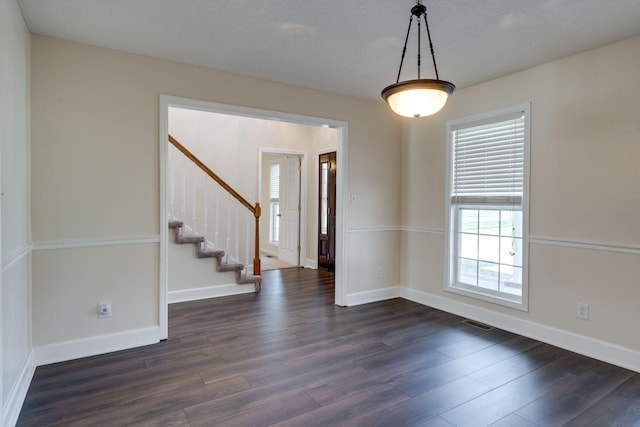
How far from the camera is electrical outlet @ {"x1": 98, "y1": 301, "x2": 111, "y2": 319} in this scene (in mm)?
2930

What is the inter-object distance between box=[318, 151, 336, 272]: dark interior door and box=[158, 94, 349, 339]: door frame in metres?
1.80

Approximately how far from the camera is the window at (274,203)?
8164mm

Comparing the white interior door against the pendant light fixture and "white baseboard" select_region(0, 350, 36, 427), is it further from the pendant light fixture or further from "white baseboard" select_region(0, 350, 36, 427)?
the pendant light fixture

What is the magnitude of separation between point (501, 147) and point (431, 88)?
6.82ft

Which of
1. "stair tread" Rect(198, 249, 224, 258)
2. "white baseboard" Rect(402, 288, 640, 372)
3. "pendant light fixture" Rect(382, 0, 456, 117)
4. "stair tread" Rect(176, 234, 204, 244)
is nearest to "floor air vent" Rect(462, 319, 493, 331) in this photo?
"white baseboard" Rect(402, 288, 640, 372)

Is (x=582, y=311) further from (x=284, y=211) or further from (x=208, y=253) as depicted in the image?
(x=284, y=211)

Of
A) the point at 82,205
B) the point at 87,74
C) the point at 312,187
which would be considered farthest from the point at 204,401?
the point at 312,187

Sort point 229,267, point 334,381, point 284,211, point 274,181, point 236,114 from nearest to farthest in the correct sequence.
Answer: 1. point 334,381
2. point 236,114
3. point 229,267
4. point 284,211
5. point 274,181

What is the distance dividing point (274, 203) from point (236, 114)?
4775 millimetres

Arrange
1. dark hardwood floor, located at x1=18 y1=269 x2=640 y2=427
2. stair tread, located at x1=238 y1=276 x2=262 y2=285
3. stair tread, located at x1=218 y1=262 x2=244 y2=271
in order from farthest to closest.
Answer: stair tread, located at x1=238 y1=276 x2=262 y2=285, stair tread, located at x1=218 y1=262 x2=244 y2=271, dark hardwood floor, located at x1=18 y1=269 x2=640 y2=427

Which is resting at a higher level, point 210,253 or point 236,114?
point 236,114

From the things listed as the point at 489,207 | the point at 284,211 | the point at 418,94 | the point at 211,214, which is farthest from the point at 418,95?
the point at 284,211

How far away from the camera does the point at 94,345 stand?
9.50 ft

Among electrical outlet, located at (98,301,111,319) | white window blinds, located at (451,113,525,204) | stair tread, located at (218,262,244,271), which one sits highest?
white window blinds, located at (451,113,525,204)
